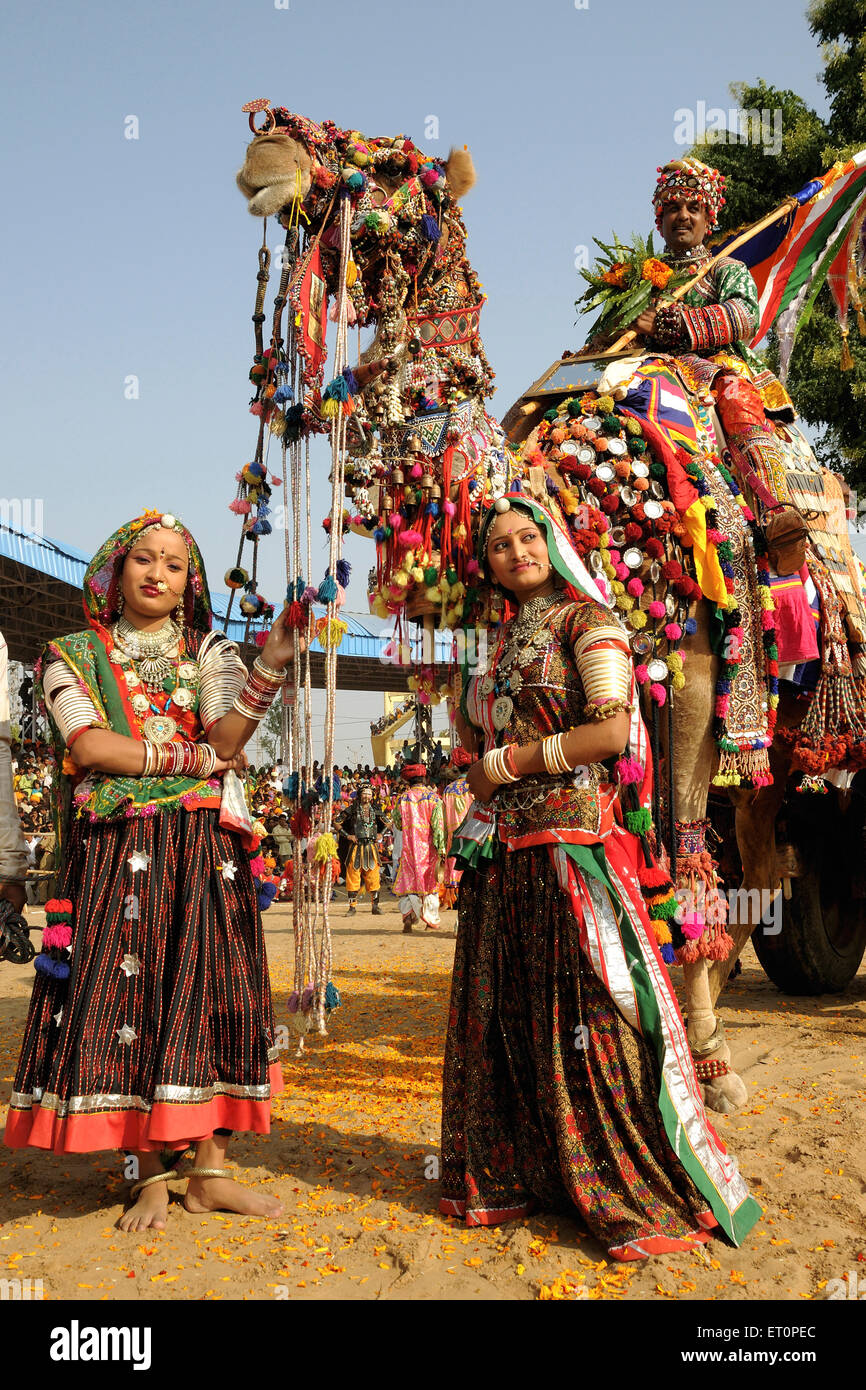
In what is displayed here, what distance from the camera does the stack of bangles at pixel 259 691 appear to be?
3621 mm

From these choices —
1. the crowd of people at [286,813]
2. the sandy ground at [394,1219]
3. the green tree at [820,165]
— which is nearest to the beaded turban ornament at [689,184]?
the sandy ground at [394,1219]

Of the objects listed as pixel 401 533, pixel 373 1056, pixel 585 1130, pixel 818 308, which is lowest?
pixel 373 1056

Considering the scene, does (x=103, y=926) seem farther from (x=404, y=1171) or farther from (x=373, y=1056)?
(x=373, y=1056)

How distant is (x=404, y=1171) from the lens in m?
4.04

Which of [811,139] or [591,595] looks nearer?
[591,595]

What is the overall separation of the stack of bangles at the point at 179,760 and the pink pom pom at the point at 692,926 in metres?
2.14

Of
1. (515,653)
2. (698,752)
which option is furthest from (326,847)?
(698,752)

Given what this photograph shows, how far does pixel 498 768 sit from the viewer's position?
3396 millimetres

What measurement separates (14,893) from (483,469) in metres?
2.31

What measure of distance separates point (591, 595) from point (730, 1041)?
3.59m

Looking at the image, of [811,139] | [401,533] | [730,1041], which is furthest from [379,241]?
[811,139]

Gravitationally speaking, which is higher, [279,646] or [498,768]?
[279,646]

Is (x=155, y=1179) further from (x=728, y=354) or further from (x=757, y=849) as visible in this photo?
(x=728, y=354)
